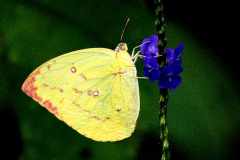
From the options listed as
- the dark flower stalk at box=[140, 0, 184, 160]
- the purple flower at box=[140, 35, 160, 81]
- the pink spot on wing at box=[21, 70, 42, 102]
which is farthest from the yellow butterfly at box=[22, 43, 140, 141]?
the dark flower stalk at box=[140, 0, 184, 160]

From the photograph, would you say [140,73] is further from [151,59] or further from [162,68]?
[162,68]

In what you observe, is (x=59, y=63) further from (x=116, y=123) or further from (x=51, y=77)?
(x=116, y=123)

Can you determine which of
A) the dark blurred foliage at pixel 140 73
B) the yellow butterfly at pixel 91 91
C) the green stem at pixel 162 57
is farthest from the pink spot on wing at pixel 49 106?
the green stem at pixel 162 57

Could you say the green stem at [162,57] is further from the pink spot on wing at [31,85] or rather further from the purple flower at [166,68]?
the pink spot on wing at [31,85]

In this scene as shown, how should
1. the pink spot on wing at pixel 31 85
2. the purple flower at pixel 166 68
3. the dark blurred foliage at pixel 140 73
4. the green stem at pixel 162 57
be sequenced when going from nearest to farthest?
the green stem at pixel 162 57
the purple flower at pixel 166 68
the pink spot on wing at pixel 31 85
the dark blurred foliage at pixel 140 73

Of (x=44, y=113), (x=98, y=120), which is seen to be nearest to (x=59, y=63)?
(x=98, y=120)

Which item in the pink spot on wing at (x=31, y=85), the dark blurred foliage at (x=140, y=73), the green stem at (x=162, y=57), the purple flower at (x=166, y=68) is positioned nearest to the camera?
the green stem at (x=162, y=57)
